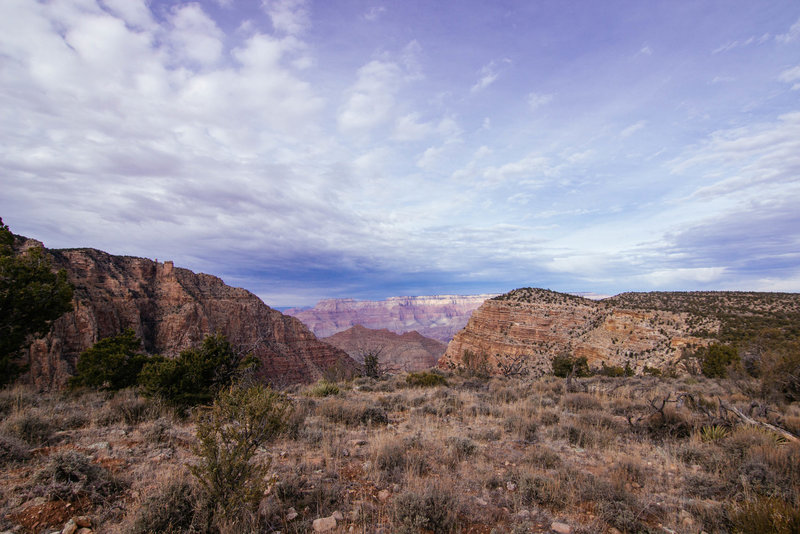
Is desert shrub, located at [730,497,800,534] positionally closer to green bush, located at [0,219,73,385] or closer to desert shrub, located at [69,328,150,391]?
desert shrub, located at [69,328,150,391]

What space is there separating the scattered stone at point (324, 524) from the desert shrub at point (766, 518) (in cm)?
401

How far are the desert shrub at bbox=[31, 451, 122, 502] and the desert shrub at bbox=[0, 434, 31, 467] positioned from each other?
3.13ft

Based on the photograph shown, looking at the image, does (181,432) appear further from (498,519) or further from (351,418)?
(498,519)

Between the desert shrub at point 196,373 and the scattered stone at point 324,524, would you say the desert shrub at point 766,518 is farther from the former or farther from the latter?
the desert shrub at point 196,373

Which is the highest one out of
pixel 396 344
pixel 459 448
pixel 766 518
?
pixel 766 518

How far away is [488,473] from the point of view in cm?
479

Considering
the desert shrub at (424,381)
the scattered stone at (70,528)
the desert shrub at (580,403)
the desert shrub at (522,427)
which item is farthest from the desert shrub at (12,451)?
the desert shrub at (424,381)

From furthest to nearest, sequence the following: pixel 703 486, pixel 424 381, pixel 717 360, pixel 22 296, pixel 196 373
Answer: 1. pixel 717 360
2. pixel 424 381
3. pixel 22 296
4. pixel 196 373
5. pixel 703 486

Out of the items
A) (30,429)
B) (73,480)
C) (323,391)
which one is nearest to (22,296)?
(30,429)

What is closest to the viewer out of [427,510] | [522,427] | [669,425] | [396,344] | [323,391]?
[427,510]

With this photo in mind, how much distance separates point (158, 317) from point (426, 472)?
93.8 m

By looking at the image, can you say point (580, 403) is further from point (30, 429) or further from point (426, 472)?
point (30, 429)

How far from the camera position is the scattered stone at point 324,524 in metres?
3.36

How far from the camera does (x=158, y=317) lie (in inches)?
3034
